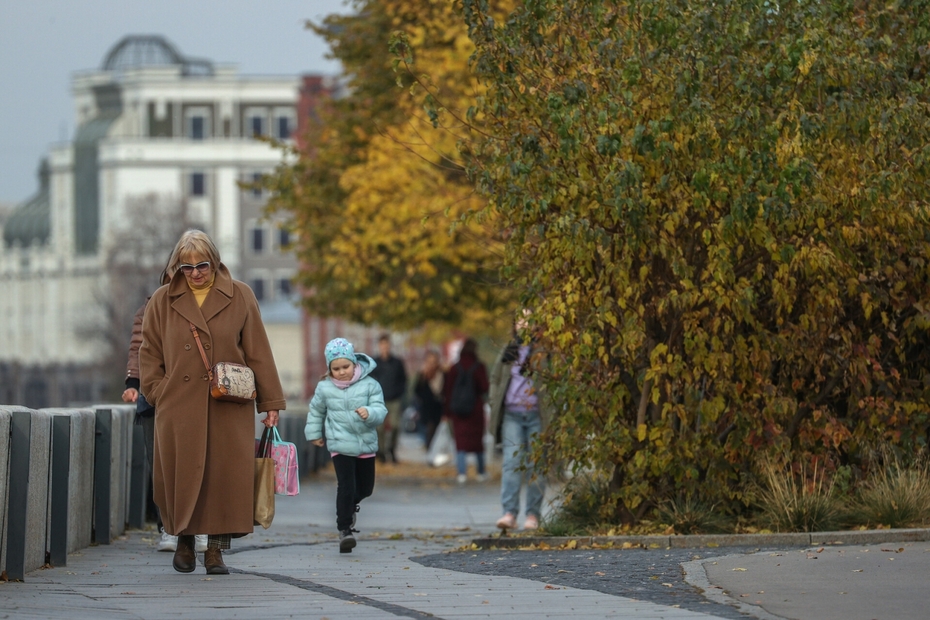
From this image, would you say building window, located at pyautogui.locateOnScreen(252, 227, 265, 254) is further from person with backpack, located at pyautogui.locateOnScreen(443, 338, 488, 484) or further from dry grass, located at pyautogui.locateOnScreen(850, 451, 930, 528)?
dry grass, located at pyautogui.locateOnScreen(850, 451, 930, 528)

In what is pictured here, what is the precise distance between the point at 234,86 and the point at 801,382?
11497 cm

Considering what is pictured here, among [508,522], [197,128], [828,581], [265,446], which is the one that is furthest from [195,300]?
[197,128]

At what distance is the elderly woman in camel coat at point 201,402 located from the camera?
399 inches

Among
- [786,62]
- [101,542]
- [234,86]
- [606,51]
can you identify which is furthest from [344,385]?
[234,86]

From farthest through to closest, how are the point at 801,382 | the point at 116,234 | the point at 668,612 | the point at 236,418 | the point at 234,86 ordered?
the point at 234,86, the point at 116,234, the point at 801,382, the point at 236,418, the point at 668,612

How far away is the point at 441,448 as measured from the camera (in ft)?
110

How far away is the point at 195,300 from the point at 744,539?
12.7ft

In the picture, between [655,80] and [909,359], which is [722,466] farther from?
[655,80]

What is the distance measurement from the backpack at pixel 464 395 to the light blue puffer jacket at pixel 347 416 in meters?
10.9

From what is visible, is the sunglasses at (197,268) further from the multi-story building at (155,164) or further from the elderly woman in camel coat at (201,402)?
the multi-story building at (155,164)

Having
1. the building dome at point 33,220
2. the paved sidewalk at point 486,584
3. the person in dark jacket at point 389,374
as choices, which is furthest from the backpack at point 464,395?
the building dome at point 33,220

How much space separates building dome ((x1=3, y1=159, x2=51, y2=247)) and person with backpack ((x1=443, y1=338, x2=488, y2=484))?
119734 mm

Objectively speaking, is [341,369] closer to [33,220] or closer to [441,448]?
[441,448]

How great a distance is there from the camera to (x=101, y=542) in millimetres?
12500
